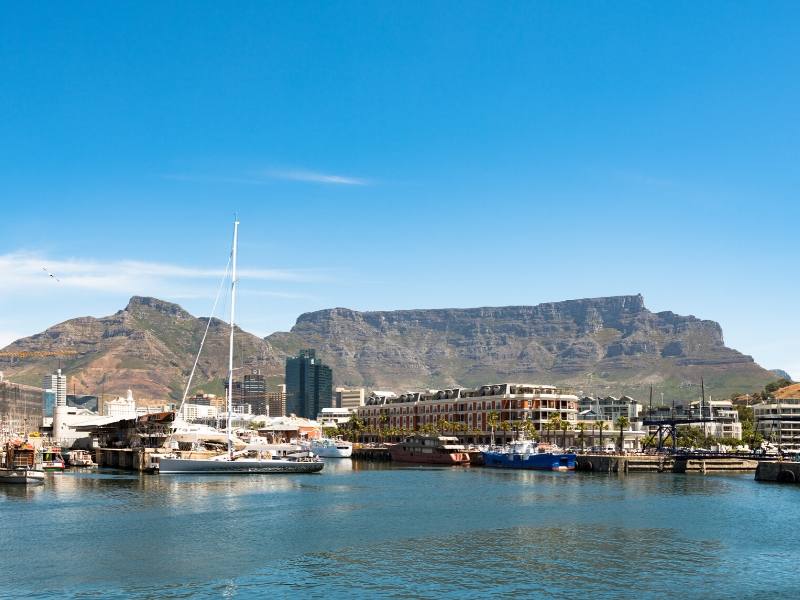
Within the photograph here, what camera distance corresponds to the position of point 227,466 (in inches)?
5901

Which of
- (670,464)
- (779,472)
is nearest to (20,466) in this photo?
(670,464)

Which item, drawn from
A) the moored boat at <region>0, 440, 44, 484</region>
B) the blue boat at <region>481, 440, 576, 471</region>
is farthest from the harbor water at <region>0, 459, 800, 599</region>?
the blue boat at <region>481, 440, 576, 471</region>

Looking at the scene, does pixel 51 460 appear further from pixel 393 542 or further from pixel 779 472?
pixel 779 472

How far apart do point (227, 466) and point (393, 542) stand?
80804mm

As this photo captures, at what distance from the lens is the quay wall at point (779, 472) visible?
142500 millimetres

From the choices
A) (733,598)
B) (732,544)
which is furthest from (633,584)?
(732,544)

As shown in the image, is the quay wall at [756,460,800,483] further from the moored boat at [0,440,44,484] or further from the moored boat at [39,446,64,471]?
the moored boat at [39,446,64,471]

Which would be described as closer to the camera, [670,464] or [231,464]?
[231,464]

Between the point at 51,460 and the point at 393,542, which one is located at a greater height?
the point at 51,460

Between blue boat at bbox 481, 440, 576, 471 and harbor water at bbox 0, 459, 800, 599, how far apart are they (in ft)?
181

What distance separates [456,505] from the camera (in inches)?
4063

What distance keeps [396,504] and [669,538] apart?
118ft

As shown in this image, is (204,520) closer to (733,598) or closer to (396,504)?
(396,504)

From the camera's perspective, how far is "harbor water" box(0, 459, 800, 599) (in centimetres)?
5772
